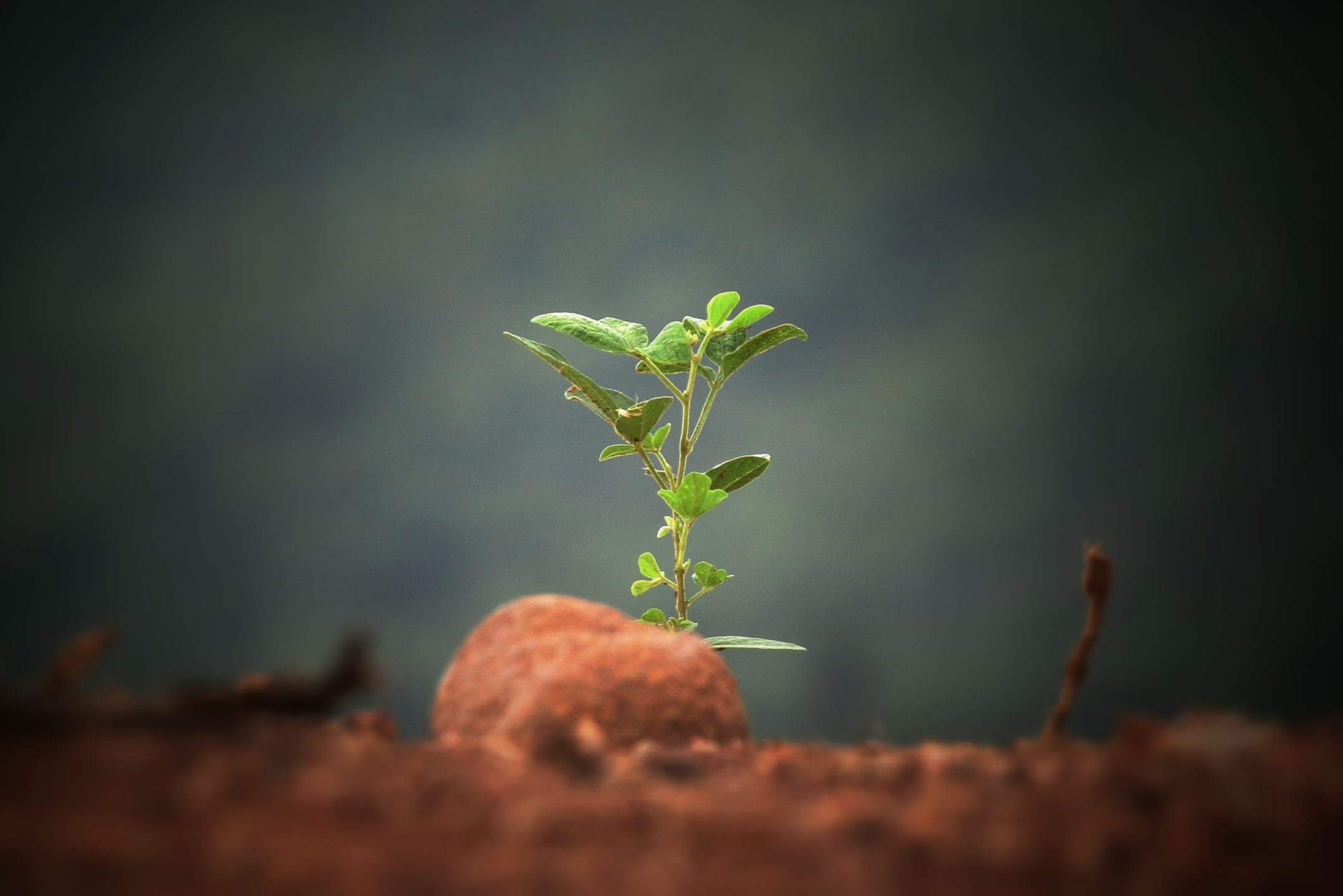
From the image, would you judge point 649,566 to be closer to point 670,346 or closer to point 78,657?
point 670,346

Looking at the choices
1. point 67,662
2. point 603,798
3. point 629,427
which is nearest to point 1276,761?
point 603,798

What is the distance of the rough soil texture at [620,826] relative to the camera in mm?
593

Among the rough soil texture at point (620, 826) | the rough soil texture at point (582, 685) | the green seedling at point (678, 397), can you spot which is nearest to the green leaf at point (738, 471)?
the green seedling at point (678, 397)

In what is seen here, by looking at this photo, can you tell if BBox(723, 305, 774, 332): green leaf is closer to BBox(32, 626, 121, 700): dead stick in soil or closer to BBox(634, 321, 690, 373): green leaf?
BBox(634, 321, 690, 373): green leaf

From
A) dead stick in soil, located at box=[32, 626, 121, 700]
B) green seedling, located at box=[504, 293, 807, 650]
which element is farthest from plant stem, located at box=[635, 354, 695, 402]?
dead stick in soil, located at box=[32, 626, 121, 700]

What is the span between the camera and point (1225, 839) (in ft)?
2.13

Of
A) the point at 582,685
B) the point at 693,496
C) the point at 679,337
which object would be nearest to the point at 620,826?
the point at 582,685

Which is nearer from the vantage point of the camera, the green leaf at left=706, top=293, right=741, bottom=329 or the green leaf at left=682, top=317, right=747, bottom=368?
the green leaf at left=706, top=293, right=741, bottom=329

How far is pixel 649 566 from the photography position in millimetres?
2363

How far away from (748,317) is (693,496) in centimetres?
51

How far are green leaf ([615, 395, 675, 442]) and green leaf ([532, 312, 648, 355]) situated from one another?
0.53 ft

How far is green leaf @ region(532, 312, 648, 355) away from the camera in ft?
7.23

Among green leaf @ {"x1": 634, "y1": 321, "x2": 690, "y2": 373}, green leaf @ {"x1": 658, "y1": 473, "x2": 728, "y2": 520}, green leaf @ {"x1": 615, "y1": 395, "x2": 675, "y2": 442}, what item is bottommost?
green leaf @ {"x1": 658, "y1": 473, "x2": 728, "y2": 520}

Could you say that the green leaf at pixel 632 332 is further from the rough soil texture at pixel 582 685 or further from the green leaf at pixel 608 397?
the rough soil texture at pixel 582 685
